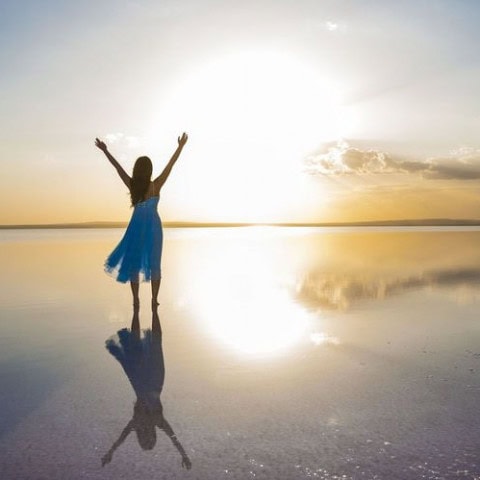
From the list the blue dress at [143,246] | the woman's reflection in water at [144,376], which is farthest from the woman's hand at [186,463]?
the blue dress at [143,246]

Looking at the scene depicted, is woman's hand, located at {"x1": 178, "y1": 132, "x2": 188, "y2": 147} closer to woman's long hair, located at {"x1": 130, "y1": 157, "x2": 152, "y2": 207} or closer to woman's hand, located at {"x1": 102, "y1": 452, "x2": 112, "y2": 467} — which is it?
woman's long hair, located at {"x1": 130, "y1": 157, "x2": 152, "y2": 207}

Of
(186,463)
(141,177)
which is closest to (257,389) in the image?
(186,463)

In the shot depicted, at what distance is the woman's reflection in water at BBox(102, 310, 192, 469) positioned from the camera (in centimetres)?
392

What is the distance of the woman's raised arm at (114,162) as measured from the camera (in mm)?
9000

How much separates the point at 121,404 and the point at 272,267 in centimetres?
1457

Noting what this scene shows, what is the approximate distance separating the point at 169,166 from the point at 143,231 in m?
1.22

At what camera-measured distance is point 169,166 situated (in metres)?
9.27

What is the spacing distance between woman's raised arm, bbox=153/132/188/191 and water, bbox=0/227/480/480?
2.30 meters

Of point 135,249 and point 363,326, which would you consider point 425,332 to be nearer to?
point 363,326

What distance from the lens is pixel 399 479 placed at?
3240 mm

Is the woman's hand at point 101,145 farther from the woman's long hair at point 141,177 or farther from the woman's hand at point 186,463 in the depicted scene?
the woman's hand at point 186,463

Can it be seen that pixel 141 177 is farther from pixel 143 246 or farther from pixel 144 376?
pixel 144 376

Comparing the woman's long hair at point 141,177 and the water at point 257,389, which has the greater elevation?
the woman's long hair at point 141,177

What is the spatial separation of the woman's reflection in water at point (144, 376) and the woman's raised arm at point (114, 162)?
235cm
